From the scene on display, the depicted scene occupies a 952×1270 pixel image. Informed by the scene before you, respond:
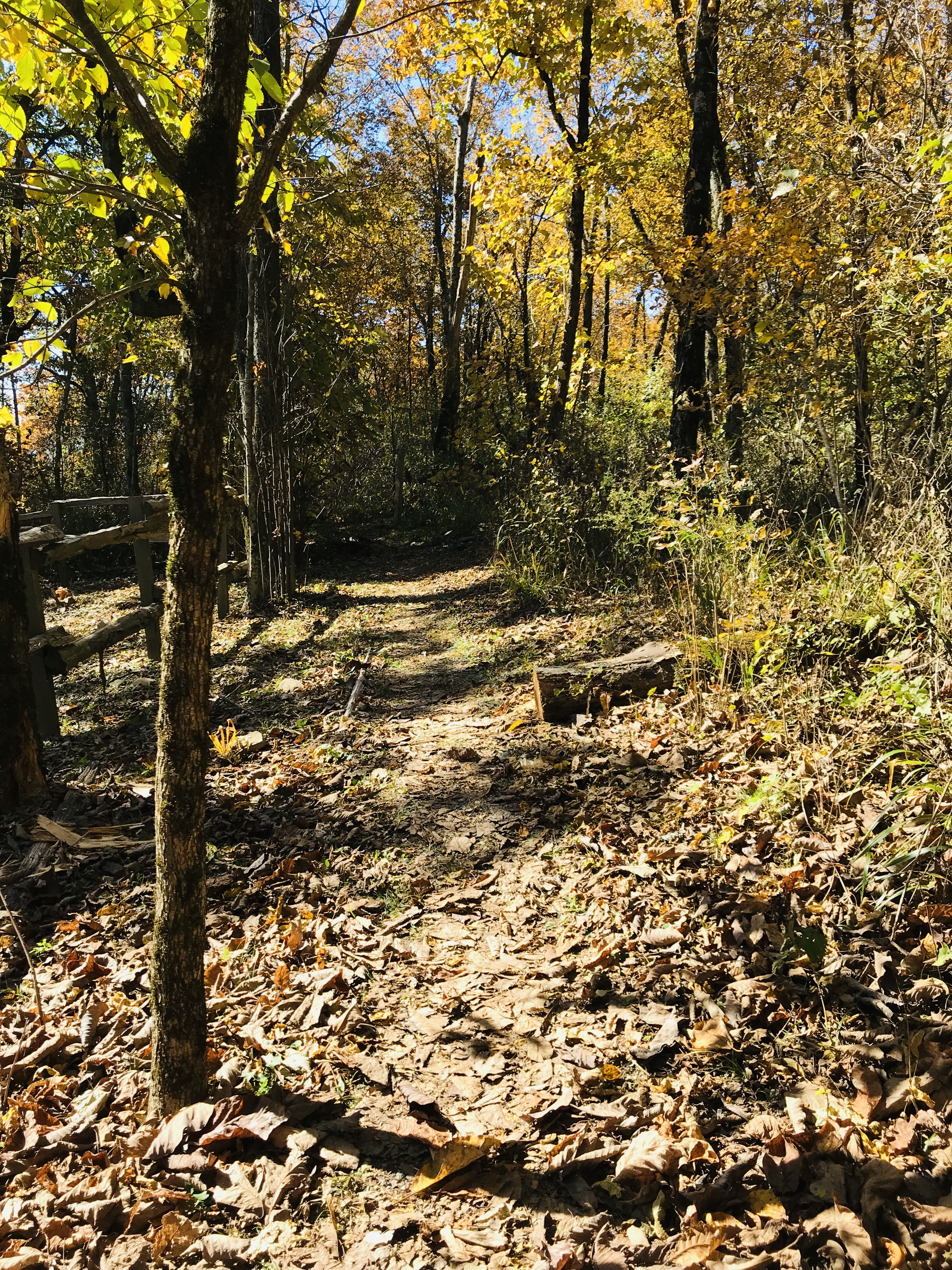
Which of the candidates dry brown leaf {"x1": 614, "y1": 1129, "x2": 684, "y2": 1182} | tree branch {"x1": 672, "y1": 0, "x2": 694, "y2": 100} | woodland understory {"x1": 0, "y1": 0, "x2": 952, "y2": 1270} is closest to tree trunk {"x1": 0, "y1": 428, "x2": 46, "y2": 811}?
woodland understory {"x1": 0, "y1": 0, "x2": 952, "y2": 1270}

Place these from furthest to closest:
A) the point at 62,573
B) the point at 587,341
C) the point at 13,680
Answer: the point at 62,573 → the point at 587,341 → the point at 13,680

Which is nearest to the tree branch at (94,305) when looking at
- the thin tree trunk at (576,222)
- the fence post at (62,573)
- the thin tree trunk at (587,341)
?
the thin tree trunk at (576,222)

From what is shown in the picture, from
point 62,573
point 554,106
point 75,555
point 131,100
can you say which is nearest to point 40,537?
point 75,555

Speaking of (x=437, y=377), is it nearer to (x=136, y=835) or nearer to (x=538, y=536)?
(x=538, y=536)

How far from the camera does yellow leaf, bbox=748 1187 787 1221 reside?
1.98 metres

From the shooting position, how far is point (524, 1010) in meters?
2.90

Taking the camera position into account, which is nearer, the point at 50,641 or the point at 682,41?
the point at 50,641

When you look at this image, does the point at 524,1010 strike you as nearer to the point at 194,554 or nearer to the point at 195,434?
the point at 194,554

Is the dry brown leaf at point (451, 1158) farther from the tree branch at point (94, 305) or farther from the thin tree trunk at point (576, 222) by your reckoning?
the thin tree trunk at point (576, 222)

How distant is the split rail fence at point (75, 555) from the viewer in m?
5.98

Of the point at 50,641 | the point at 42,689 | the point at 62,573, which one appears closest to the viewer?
the point at 50,641

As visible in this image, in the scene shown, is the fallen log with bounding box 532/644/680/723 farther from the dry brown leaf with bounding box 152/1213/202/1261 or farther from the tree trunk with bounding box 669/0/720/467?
the dry brown leaf with bounding box 152/1213/202/1261

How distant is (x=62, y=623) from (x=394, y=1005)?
9.73 meters

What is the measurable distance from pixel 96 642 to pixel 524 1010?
17.3 ft
